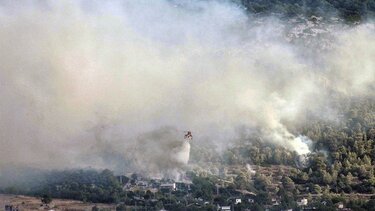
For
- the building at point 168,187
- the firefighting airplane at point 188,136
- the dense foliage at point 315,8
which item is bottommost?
the building at point 168,187

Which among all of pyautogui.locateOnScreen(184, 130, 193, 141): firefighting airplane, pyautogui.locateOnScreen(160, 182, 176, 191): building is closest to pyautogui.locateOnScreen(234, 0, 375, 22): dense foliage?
pyautogui.locateOnScreen(184, 130, 193, 141): firefighting airplane

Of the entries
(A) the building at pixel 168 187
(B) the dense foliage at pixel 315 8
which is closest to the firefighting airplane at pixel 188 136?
(A) the building at pixel 168 187

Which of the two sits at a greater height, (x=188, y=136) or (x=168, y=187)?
(x=188, y=136)

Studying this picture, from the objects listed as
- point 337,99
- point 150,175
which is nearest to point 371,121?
point 337,99

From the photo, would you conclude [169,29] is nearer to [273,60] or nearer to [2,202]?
[273,60]

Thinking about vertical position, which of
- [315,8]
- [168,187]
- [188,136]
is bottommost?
[168,187]

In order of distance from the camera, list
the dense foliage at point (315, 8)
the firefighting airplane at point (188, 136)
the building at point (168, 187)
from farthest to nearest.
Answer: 1. the dense foliage at point (315, 8)
2. the firefighting airplane at point (188, 136)
3. the building at point (168, 187)

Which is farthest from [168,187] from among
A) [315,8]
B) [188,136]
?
[315,8]

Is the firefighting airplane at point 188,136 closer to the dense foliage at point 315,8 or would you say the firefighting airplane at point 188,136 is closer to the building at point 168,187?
the building at point 168,187

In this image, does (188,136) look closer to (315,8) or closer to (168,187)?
(168,187)

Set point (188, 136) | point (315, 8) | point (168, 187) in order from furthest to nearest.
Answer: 1. point (315, 8)
2. point (188, 136)
3. point (168, 187)

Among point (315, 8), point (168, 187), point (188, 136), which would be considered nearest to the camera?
point (168, 187)
